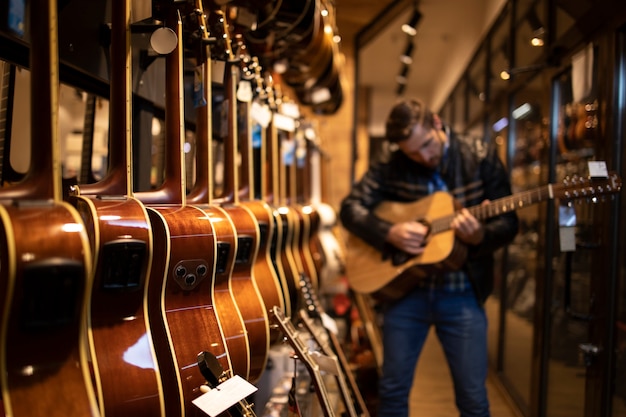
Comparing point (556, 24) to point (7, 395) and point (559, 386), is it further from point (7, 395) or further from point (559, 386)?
point (7, 395)

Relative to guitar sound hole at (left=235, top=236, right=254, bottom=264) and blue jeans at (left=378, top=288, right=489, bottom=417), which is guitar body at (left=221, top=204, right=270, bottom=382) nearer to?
guitar sound hole at (left=235, top=236, right=254, bottom=264)

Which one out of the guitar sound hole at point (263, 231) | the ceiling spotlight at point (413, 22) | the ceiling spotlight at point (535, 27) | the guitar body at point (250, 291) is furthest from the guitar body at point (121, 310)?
the ceiling spotlight at point (413, 22)

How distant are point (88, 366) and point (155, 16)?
88 centimetres

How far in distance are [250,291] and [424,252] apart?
2.65 ft

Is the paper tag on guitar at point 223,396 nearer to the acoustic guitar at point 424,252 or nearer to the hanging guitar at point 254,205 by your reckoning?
the hanging guitar at point 254,205

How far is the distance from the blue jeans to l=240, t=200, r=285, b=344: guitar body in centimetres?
56

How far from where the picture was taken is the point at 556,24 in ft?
7.70

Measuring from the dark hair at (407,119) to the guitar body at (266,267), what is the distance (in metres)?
0.59

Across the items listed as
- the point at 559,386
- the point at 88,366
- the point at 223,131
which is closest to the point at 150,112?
the point at 223,131

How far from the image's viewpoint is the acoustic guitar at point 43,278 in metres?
0.79

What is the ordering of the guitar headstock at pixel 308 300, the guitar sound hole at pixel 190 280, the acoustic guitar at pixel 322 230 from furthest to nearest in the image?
the acoustic guitar at pixel 322 230 < the guitar headstock at pixel 308 300 < the guitar sound hole at pixel 190 280

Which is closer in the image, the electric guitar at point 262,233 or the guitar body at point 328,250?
the electric guitar at point 262,233

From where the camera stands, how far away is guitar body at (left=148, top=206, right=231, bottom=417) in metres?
1.08

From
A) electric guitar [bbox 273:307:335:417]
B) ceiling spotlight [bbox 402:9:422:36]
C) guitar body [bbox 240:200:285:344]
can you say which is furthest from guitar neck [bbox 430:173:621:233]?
ceiling spotlight [bbox 402:9:422:36]
